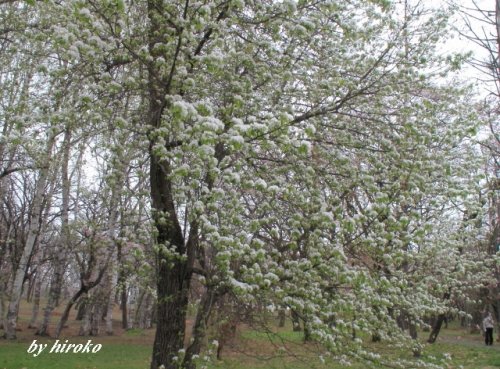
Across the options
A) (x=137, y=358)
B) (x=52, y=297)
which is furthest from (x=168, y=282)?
(x=52, y=297)

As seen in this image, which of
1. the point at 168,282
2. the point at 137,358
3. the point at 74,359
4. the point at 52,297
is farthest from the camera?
the point at 52,297

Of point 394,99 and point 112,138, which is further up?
A: point 394,99

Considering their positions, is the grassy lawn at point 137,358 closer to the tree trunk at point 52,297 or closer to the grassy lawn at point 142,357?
the grassy lawn at point 142,357

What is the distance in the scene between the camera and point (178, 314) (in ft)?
24.6

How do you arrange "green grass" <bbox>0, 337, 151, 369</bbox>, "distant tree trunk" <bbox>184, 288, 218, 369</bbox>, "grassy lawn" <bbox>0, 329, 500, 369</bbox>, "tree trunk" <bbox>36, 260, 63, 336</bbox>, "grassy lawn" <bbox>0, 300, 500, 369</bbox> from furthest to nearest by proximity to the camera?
"tree trunk" <bbox>36, 260, 63, 336</bbox> → "green grass" <bbox>0, 337, 151, 369</bbox> → "grassy lawn" <bbox>0, 329, 500, 369</bbox> → "grassy lawn" <bbox>0, 300, 500, 369</bbox> → "distant tree trunk" <bbox>184, 288, 218, 369</bbox>

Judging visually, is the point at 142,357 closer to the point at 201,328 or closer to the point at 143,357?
the point at 143,357

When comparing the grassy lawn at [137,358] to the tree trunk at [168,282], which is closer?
the tree trunk at [168,282]

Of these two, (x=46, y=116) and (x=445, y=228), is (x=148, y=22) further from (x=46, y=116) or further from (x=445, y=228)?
(x=445, y=228)

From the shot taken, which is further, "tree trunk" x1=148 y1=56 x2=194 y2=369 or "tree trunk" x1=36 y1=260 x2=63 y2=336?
"tree trunk" x1=36 y1=260 x2=63 y2=336

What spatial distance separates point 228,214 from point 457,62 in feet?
12.5

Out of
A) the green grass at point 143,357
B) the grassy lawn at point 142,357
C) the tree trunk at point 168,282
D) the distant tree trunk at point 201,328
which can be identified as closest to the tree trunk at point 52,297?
the grassy lawn at point 142,357

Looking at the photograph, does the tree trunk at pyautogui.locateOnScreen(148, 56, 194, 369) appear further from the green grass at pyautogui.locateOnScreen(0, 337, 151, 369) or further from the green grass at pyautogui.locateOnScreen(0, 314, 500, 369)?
the green grass at pyautogui.locateOnScreen(0, 337, 151, 369)

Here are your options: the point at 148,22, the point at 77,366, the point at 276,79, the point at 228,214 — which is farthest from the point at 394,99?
the point at 77,366

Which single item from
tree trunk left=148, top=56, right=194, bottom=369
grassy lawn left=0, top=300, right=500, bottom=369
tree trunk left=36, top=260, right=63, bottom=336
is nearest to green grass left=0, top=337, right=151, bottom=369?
grassy lawn left=0, top=300, right=500, bottom=369
